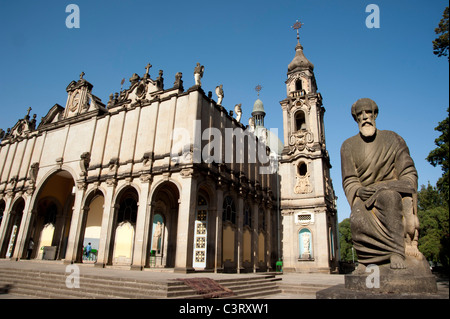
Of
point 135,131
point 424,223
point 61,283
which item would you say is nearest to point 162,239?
point 135,131

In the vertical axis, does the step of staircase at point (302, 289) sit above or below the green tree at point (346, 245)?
below

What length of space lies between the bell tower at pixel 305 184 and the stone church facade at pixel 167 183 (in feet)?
0.34

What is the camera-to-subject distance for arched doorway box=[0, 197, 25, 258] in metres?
27.5

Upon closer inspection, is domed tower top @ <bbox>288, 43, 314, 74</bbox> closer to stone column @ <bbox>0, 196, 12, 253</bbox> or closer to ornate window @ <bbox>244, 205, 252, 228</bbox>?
ornate window @ <bbox>244, 205, 252, 228</bbox>

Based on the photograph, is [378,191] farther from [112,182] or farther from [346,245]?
[346,245]

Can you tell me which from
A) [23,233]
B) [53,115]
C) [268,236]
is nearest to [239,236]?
[268,236]

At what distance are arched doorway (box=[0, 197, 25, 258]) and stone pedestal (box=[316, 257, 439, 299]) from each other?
1236 inches

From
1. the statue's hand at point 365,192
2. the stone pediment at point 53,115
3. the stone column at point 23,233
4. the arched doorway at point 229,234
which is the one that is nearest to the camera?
the statue's hand at point 365,192

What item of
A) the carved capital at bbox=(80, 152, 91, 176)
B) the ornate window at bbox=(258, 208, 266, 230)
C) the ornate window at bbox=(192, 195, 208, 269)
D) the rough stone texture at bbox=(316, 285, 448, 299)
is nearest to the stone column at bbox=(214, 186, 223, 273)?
the ornate window at bbox=(192, 195, 208, 269)

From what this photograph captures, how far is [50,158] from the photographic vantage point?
27.7m

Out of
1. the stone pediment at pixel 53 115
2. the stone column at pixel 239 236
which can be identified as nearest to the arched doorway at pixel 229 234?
the stone column at pixel 239 236

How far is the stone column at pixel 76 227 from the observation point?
72.0 ft

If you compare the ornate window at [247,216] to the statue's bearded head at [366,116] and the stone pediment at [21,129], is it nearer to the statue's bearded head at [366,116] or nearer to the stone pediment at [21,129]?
the statue's bearded head at [366,116]

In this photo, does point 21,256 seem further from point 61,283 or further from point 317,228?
point 317,228
